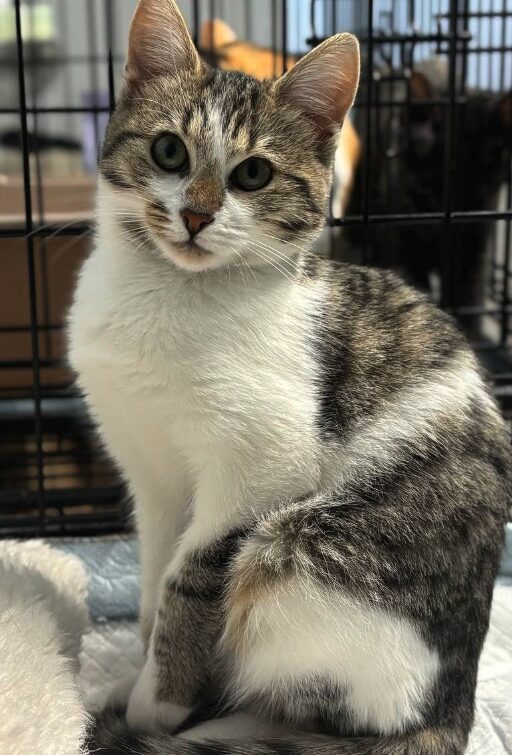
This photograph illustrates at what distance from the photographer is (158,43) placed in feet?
3.53

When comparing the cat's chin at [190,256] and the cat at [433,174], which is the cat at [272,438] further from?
the cat at [433,174]

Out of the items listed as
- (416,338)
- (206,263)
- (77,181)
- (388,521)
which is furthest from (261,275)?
(77,181)

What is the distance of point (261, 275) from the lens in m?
1.07

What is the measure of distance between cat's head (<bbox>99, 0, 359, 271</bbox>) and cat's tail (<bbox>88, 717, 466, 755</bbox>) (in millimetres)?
552

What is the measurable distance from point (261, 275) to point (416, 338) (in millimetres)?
226

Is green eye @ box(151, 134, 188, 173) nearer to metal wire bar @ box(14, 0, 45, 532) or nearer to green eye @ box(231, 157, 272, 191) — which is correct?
green eye @ box(231, 157, 272, 191)

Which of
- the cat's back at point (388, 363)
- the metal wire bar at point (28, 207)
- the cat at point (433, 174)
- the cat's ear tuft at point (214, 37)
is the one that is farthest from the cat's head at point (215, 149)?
the cat at point (433, 174)

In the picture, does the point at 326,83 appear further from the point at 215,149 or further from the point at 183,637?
the point at 183,637

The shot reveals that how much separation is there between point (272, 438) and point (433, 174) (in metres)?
2.08

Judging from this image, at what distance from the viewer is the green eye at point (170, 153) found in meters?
1.02

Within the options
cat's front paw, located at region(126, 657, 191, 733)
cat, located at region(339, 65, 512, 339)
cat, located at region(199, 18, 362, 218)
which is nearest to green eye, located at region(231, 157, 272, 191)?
cat's front paw, located at region(126, 657, 191, 733)

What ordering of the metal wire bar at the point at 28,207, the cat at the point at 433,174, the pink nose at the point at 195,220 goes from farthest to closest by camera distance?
the cat at the point at 433,174 → the metal wire bar at the point at 28,207 → the pink nose at the point at 195,220

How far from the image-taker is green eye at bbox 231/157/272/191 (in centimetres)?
103

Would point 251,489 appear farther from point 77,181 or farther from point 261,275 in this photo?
point 77,181
